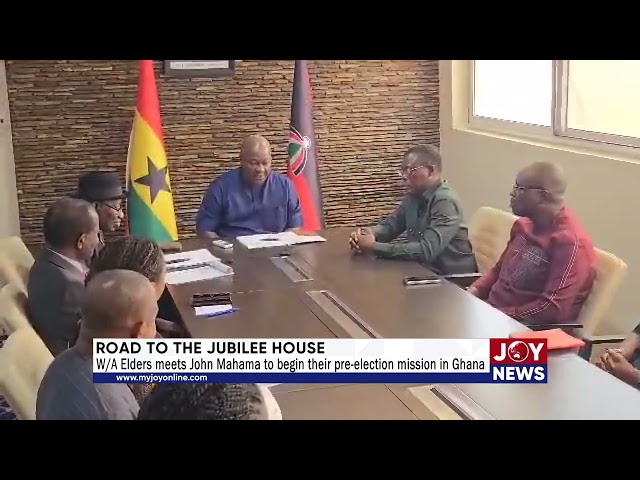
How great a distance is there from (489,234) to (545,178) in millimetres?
465

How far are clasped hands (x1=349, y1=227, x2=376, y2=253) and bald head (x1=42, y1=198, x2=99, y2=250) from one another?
3.75 feet

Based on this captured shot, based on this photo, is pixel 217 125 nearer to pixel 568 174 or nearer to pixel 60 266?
pixel 60 266

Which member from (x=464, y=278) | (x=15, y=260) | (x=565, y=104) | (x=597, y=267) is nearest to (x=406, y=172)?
(x=464, y=278)

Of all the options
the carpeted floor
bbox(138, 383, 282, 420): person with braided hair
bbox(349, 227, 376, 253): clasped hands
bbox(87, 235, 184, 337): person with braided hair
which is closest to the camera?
bbox(138, 383, 282, 420): person with braided hair

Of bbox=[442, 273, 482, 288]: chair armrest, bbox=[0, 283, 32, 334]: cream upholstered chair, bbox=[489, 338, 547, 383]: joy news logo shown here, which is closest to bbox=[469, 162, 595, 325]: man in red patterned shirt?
bbox=[442, 273, 482, 288]: chair armrest

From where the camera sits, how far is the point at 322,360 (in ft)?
6.63

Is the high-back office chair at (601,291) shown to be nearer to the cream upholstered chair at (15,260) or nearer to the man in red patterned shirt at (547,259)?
the man in red patterned shirt at (547,259)

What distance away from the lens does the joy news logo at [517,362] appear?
1975 millimetres

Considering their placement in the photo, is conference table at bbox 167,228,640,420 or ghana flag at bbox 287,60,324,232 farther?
ghana flag at bbox 287,60,324,232

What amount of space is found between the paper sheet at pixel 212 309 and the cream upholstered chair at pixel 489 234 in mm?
1020

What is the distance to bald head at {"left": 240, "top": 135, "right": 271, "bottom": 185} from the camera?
146 inches

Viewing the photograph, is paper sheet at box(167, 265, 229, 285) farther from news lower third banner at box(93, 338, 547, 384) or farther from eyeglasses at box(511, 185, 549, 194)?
eyeglasses at box(511, 185, 549, 194)

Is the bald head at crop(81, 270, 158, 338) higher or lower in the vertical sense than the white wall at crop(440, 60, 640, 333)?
lower
